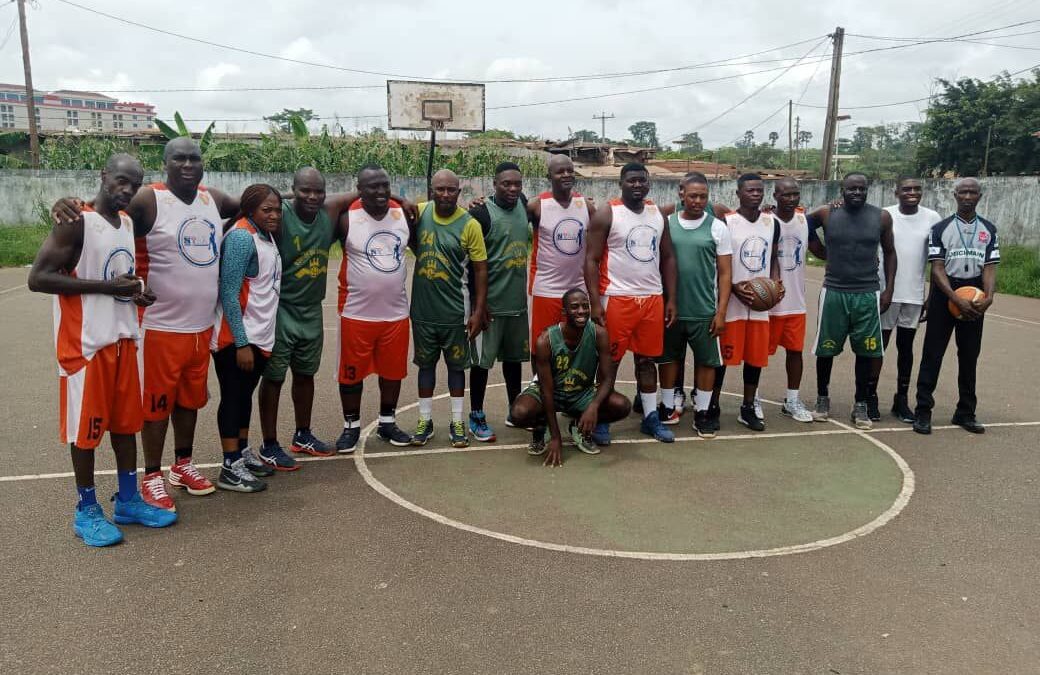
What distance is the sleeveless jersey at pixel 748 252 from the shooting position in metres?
6.61

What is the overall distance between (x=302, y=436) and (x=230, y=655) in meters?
2.82

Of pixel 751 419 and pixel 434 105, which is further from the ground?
pixel 434 105

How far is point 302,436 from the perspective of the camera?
19.9ft

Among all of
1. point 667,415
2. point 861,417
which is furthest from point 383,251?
point 861,417

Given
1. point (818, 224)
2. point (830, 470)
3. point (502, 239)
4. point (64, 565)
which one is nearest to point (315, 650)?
point (64, 565)

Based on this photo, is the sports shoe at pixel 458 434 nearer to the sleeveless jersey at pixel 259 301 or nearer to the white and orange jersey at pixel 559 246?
the white and orange jersey at pixel 559 246

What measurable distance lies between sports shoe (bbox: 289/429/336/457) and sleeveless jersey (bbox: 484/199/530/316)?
5.46ft

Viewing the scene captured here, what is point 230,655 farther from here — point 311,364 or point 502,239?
point 502,239

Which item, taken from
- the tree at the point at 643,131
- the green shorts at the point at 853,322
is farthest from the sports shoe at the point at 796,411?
the tree at the point at 643,131

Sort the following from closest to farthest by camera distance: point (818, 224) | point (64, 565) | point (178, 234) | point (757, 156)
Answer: point (64, 565) → point (178, 234) → point (818, 224) → point (757, 156)

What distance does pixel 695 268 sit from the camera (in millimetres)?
6426

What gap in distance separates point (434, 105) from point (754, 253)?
1576cm

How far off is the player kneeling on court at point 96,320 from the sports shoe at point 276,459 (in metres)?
1.23

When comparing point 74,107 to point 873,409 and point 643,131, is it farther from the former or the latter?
point 873,409
